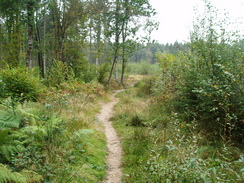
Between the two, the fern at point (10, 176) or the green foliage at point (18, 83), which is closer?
the fern at point (10, 176)

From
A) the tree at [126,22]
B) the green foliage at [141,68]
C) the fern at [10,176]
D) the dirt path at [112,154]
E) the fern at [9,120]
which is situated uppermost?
the tree at [126,22]

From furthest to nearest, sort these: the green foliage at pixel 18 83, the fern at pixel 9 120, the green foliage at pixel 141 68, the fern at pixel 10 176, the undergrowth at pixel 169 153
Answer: the green foliage at pixel 141 68 → the green foliage at pixel 18 83 → the fern at pixel 9 120 → the undergrowth at pixel 169 153 → the fern at pixel 10 176

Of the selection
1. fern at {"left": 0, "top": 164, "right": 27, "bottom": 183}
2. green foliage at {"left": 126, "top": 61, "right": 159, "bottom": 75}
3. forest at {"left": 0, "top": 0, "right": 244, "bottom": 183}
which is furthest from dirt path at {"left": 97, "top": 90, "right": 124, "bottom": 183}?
green foliage at {"left": 126, "top": 61, "right": 159, "bottom": 75}

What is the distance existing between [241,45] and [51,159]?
580 cm

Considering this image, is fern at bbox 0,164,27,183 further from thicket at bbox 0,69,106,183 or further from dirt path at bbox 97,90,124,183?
dirt path at bbox 97,90,124,183

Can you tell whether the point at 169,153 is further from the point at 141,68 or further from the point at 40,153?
the point at 141,68

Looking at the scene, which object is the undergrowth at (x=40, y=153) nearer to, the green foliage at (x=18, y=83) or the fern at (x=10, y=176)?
the fern at (x=10, y=176)

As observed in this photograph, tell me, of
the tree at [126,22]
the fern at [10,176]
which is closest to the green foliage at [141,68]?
the tree at [126,22]

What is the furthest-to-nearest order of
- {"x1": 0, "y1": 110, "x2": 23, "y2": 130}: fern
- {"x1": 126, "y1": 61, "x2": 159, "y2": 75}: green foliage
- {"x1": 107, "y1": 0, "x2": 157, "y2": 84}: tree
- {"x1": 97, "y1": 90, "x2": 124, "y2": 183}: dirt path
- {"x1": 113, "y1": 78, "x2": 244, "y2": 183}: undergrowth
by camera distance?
{"x1": 126, "y1": 61, "x2": 159, "y2": 75}: green foliage, {"x1": 107, "y1": 0, "x2": 157, "y2": 84}: tree, {"x1": 97, "y1": 90, "x2": 124, "y2": 183}: dirt path, {"x1": 0, "y1": 110, "x2": 23, "y2": 130}: fern, {"x1": 113, "y1": 78, "x2": 244, "y2": 183}: undergrowth

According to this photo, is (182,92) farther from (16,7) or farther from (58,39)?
(58,39)

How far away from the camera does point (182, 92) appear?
697 centimetres

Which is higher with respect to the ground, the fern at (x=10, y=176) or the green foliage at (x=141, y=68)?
the green foliage at (x=141, y=68)

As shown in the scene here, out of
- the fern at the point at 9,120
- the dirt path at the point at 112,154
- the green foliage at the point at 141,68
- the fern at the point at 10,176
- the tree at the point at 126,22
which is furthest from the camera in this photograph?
the green foliage at the point at 141,68

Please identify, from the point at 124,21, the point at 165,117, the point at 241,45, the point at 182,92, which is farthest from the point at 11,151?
the point at 124,21
